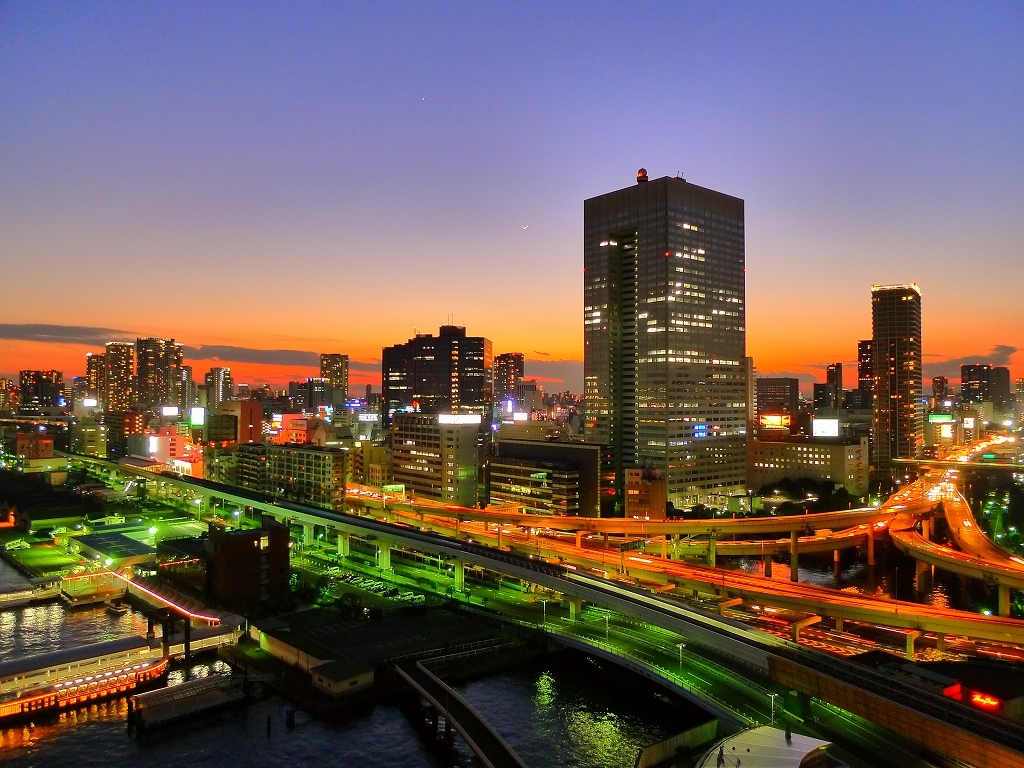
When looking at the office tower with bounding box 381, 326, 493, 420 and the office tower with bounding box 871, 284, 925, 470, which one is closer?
the office tower with bounding box 871, 284, 925, 470

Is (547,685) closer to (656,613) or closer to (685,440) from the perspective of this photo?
(656,613)

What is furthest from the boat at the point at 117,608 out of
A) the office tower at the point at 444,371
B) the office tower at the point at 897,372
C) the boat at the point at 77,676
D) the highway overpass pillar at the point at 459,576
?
the office tower at the point at 444,371

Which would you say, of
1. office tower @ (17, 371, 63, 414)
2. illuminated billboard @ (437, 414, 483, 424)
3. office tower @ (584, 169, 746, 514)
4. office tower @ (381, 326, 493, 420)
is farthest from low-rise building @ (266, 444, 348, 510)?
office tower @ (17, 371, 63, 414)

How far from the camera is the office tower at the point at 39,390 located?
17950 centimetres

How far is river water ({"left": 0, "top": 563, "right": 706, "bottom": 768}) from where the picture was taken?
68.4ft

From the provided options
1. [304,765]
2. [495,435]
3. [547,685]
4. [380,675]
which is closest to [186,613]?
[380,675]

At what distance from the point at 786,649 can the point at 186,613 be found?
79.1 feet

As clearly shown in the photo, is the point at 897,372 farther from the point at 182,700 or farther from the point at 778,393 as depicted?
the point at 182,700

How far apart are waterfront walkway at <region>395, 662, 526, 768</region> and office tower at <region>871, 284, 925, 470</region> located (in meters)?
93.3

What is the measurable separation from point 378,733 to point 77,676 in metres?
11.3

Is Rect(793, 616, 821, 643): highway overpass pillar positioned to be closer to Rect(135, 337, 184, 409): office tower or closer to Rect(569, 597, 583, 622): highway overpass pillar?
Rect(569, 597, 583, 622): highway overpass pillar

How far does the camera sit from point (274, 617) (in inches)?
1261

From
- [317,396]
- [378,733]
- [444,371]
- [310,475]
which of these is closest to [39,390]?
[317,396]

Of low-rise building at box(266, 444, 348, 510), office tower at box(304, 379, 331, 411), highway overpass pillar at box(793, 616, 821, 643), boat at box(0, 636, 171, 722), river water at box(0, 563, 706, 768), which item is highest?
office tower at box(304, 379, 331, 411)
